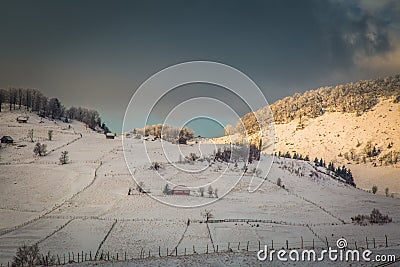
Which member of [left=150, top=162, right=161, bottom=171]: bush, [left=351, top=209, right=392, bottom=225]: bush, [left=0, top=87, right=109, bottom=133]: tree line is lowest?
[left=351, top=209, right=392, bottom=225]: bush

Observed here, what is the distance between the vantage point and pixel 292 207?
1550 inches

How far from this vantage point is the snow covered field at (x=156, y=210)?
25391 mm

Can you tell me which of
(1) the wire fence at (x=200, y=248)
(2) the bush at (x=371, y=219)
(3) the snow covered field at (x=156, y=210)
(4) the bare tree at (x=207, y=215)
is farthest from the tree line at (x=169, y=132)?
(1) the wire fence at (x=200, y=248)

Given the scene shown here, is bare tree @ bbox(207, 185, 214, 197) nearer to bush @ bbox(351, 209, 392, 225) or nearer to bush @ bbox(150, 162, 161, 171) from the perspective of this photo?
bush @ bbox(150, 162, 161, 171)

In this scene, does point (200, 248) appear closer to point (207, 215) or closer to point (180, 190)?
point (207, 215)

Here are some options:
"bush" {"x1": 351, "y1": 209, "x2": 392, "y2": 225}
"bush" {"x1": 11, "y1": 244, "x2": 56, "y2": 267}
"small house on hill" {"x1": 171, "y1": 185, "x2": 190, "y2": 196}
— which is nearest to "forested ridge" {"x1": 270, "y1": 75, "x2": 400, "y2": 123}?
"bush" {"x1": 351, "y1": 209, "x2": 392, "y2": 225}

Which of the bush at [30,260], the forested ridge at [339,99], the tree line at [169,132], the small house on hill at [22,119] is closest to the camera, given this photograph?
the bush at [30,260]

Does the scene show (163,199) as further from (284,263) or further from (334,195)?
(334,195)

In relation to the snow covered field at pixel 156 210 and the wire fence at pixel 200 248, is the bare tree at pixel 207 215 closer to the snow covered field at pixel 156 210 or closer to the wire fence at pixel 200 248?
the snow covered field at pixel 156 210

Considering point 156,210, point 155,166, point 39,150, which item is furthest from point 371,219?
point 39,150

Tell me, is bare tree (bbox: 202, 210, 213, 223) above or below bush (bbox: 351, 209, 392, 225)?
above

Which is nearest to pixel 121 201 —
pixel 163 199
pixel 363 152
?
pixel 163 199

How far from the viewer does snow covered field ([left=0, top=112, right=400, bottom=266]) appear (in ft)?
83.3

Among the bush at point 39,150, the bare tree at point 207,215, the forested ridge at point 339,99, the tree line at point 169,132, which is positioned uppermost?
the forested ridge at point 339,99
